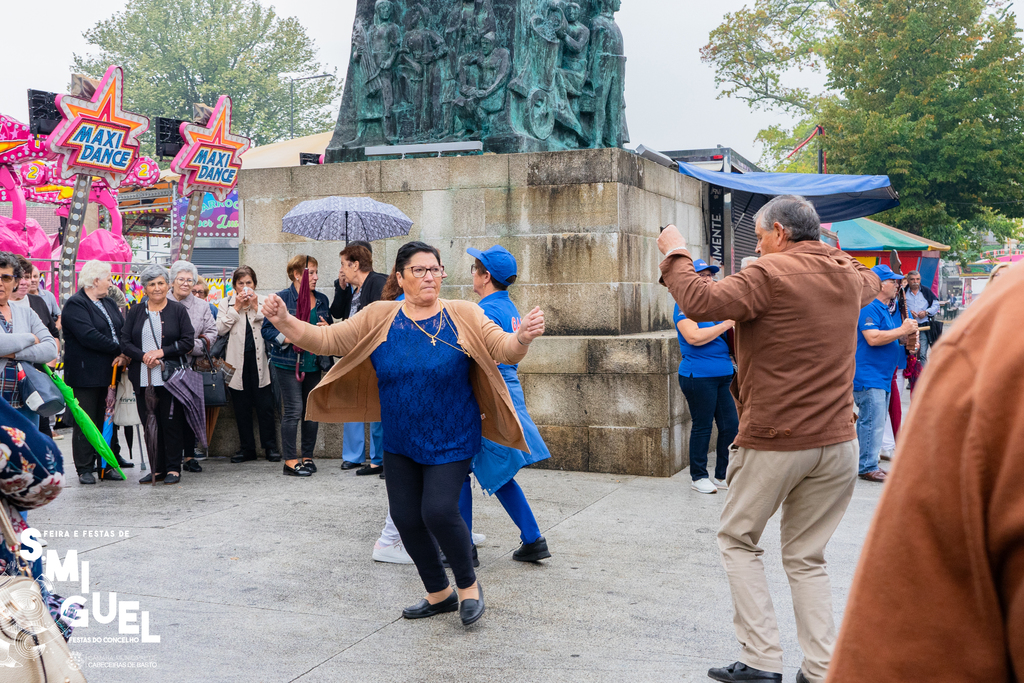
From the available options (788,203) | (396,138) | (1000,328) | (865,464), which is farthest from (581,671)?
(396,138)

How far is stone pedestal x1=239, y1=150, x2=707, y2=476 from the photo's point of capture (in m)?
8.06

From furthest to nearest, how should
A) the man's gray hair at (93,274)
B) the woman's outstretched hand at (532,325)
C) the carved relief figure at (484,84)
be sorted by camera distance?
the carved relief figure at (484,84), the man's gray hair at (93,274), the woman's outstretched hand at (532,325)

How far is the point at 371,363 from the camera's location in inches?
176

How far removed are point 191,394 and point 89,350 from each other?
36.8 inches

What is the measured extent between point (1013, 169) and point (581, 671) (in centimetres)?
2573

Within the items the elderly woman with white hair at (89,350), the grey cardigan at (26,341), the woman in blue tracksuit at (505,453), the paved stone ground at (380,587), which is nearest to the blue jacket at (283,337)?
the elderly woman with white hair at (89,350)

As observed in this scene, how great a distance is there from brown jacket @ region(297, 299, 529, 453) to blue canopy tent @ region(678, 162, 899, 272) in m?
6.17

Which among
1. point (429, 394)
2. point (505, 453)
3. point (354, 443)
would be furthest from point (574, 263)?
point (429, 394)

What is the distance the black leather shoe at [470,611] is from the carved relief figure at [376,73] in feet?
21.9

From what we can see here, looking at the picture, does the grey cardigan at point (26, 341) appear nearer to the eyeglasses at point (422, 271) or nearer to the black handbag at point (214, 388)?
the black handbag at point (214, 388)

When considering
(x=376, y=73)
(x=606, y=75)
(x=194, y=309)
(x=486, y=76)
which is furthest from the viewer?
(x=606, y=75)

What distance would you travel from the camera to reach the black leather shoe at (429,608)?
14.6 ft

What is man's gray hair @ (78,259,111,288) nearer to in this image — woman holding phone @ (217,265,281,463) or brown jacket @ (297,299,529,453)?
woman holding phone @ (217,265,281,463)

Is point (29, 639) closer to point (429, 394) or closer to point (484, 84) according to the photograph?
point (429, 394)
